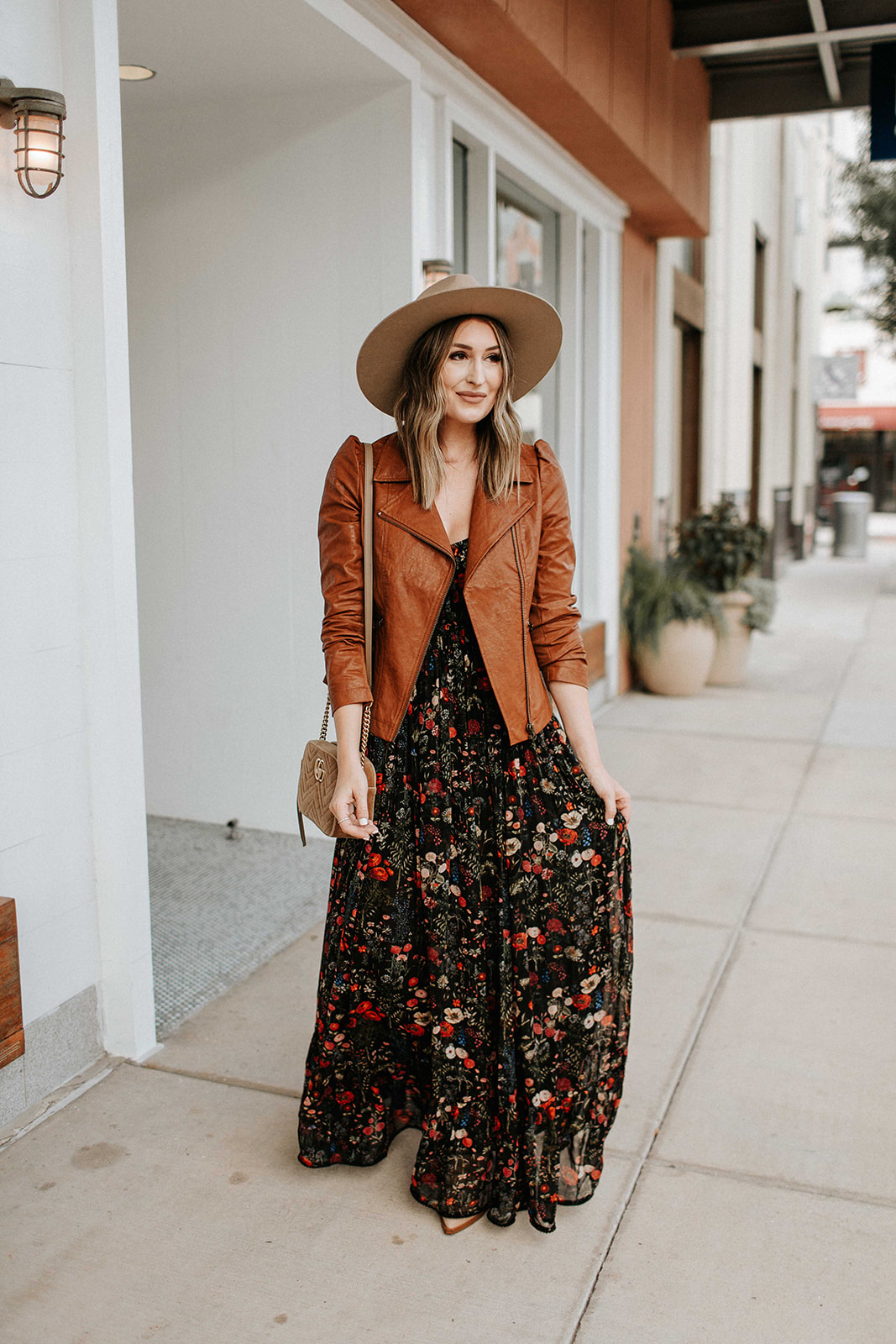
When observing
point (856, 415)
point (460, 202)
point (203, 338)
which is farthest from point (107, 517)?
point (856, 415)

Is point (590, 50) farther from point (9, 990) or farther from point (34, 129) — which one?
point (9, 990)

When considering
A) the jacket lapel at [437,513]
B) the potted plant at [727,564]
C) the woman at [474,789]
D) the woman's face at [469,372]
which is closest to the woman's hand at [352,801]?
the woman at [474,789]

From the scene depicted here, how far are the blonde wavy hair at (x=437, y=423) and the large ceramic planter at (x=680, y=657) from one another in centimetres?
570

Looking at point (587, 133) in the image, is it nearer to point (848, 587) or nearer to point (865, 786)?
point (865, 786)

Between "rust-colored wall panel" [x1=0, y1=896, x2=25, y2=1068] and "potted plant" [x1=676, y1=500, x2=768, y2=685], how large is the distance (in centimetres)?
640

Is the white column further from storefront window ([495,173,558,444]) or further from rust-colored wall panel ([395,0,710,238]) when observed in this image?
storefront window ([495,173,558,444])

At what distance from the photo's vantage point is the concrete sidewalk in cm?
223

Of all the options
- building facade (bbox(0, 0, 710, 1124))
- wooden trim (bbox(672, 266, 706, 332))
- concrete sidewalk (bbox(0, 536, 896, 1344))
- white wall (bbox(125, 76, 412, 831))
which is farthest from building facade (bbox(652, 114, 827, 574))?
concrete sidewalk (bbox(0, 536, 896, 1344))

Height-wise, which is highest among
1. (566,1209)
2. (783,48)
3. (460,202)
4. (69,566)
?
(783,48)

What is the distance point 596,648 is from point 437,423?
531 centimetres

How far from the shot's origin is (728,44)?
6848 millimetres

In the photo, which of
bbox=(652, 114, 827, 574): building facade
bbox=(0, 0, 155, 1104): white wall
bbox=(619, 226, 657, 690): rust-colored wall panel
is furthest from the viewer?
bbox=(652, 114, 827, 574): building facade

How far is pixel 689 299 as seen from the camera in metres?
10.2

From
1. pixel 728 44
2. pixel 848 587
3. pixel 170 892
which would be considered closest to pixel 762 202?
pixel 848 587
